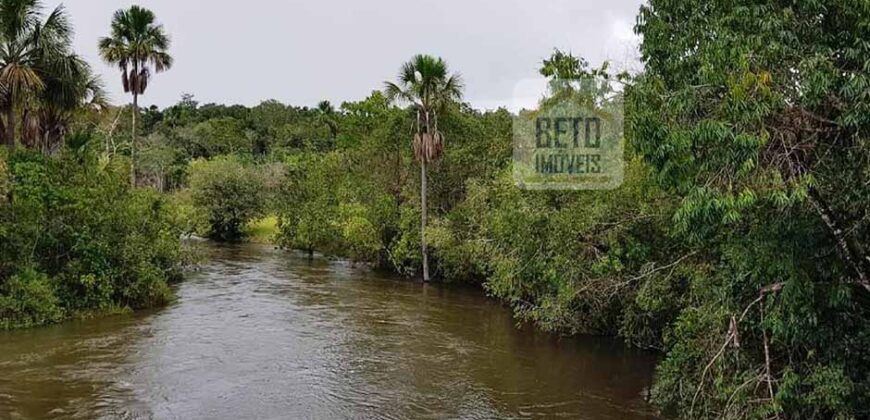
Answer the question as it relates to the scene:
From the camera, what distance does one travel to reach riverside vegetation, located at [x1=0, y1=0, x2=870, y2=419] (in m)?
7.26

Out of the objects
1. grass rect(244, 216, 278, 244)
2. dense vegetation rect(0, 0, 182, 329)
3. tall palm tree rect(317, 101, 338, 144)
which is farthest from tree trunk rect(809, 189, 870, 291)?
tall palm tree rect(317, 101, 338, 144)

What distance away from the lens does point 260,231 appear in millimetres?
43750

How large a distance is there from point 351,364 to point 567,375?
479 centimetres

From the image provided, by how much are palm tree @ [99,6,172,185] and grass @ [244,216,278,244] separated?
49.9 ft

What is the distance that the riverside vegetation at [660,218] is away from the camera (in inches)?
286

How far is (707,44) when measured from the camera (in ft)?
24.9

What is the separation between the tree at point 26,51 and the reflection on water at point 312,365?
6.45m

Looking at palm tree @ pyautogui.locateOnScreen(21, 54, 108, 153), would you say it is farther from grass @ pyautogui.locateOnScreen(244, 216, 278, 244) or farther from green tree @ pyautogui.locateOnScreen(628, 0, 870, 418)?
grass @ pyautogui.locateOnScreen(244, 216, 278, 244)

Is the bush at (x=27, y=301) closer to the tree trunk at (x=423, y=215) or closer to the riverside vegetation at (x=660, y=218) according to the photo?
the riverside vegetation at (x=660, y=218)

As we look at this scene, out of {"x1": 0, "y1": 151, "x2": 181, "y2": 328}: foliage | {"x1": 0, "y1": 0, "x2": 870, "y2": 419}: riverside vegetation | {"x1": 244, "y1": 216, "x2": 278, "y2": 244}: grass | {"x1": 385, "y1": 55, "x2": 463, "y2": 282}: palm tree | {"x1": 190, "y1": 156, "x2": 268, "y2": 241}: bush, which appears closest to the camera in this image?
{"x1": 0, "y1": 0, "x2": 870, "y2": 419}: riverside vegetation

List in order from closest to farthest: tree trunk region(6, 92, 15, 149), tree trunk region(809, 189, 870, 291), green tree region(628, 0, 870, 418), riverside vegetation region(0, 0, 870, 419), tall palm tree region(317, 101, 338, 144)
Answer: green tree region(628, 0, 870, 418) < riverside vegetation region(0, 0, 870, 419) < tree trunk region(809, 189, 870, 291) < tree trunk region(6, 92, 15, 149) < tall palm tree region(317, 101, 338, 144)

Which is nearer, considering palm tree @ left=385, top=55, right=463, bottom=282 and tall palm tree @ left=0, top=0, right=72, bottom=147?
tall palm tree @ left=0, top=0, right=72, bottom=147

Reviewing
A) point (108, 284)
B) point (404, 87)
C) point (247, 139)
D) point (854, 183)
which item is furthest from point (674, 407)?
point (247, 139)

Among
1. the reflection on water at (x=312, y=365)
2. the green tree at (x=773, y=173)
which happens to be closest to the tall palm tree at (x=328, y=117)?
the reflection on water at (x=312, y=365)
